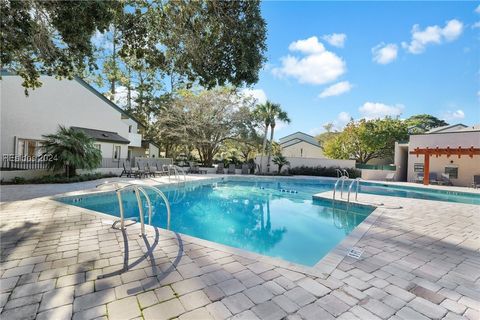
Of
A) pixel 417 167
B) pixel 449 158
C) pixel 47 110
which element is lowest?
pixel 417 167

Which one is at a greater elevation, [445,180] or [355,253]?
[445,180]

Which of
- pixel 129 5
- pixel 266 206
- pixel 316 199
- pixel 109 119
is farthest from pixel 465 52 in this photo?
pixel 109 119

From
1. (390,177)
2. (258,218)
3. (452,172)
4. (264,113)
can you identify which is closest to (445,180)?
(452,172)

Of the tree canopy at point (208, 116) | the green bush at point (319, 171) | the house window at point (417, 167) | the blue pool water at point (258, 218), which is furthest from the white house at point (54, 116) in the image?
the house window at point (417, 167)

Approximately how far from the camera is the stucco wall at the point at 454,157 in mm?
17859

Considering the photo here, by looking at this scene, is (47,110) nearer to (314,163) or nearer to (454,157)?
(314,163)

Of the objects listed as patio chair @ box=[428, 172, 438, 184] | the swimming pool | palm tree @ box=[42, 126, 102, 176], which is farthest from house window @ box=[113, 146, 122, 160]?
patio chair @ box=[428, 172, 438, 184]

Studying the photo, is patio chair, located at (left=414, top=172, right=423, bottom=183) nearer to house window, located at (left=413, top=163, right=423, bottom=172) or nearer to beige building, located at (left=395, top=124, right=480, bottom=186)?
beige building, located at (left=395, top=124, right=480, bottom=186)

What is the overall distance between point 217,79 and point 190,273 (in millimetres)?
4818

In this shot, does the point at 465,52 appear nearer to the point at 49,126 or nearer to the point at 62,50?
the point at 62,50

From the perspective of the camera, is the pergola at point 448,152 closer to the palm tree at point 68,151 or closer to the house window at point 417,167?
the house window at point 417,167

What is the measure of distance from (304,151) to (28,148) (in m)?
32.0

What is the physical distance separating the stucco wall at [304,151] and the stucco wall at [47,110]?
80.4 ft

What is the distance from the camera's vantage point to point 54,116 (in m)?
16.8
